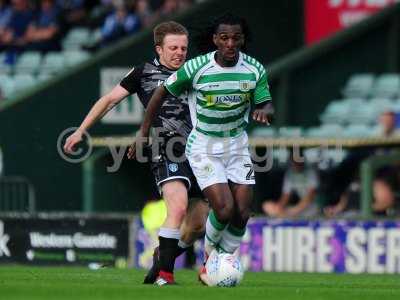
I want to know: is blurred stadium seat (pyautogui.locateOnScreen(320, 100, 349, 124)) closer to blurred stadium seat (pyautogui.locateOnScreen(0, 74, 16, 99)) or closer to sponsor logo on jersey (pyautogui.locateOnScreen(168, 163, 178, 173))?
blurred stadium seat (pyautogui.locateOnScreen(0, 74, 16, 99))

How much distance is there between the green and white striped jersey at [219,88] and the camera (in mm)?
11109

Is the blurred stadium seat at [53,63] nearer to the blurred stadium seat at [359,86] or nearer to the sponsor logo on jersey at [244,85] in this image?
the blurred stadium seat at [359,86]

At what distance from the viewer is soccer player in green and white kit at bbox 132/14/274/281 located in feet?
36.4

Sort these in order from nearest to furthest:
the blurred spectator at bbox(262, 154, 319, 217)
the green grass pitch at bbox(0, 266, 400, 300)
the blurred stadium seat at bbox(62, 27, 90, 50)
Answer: the green grass pitch at bbox(0, 266, 400, 300)
the blurred spectator at bbox(262, 154, 319, 217)
the blurred stadium seat at bbox(62, 27, 90, 50)

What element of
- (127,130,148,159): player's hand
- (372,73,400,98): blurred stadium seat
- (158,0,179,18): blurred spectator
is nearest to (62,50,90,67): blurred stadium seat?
(158,0,179,18): blurred spectator

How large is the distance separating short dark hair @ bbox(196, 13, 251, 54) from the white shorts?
759mm

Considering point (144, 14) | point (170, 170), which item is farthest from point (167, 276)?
point (144, 14)

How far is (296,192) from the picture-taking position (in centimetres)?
1839

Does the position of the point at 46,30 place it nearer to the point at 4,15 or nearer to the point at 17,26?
the point at 17,26

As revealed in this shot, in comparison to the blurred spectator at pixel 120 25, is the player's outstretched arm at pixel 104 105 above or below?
below

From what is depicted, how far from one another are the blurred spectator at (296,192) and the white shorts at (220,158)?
6.84m

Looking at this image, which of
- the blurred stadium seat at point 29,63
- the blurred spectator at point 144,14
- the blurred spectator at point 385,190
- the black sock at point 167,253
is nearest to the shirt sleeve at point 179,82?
the black sock at point 167,253

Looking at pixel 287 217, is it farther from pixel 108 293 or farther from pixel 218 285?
pixel 108 293

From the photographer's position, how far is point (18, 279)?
1213 cm
